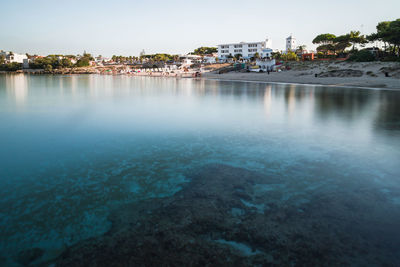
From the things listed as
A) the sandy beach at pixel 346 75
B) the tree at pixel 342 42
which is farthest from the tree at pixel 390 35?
the tree at pixel 342 42

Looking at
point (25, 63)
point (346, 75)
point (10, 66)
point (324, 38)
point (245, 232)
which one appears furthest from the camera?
point (25, 63)

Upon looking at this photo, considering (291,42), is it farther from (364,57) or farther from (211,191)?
(211,191)

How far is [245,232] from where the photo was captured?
534 cm

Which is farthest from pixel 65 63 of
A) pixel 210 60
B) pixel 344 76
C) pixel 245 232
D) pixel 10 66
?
pixel 245 232

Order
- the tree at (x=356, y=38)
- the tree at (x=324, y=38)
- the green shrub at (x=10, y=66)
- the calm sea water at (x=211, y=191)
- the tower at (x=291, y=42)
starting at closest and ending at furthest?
the calm sea water at (x=211, y=191)
the tree at (x=356, y=38)
the tree at (x=324, y=38)
the green shrub at (x=10, y=66)
the tower at (x=291, y=42)

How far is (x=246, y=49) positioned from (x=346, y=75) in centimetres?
6662

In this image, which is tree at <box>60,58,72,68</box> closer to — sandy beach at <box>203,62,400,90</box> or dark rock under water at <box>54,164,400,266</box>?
sandy beach at <box>203,62,400,90</box>

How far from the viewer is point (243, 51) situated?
107 m

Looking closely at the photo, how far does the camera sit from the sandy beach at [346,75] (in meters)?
37.2

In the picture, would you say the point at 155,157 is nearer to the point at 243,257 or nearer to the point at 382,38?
the point at 243,257

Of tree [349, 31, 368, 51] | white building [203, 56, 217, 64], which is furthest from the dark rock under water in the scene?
white building [203, 56, 217, 64]

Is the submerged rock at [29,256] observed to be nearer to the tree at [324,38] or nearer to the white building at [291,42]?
the tree at [324,38]

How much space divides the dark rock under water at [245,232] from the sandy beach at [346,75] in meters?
35.7

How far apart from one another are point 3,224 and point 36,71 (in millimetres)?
149585
